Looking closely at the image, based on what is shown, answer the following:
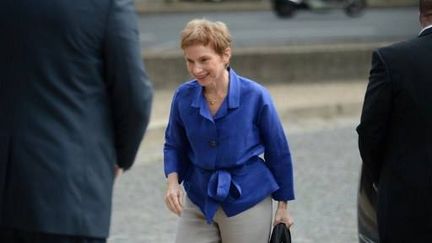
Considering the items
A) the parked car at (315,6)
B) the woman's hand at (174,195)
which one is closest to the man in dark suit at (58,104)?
the woman's hand at (174,195)

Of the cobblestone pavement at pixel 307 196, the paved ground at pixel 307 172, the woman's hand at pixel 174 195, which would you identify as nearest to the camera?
the woman's hand at pixel 174 195

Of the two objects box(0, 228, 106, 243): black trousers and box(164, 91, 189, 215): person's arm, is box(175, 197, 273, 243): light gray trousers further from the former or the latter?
box(0, 228, 106, 243): black trousers

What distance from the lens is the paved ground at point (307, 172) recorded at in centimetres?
762

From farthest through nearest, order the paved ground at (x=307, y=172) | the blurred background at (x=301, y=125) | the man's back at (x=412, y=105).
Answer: the blurred background at (x=301, y=125) → the paved ground at (x=307, y=172) → the man's back at (x=412, y=105)

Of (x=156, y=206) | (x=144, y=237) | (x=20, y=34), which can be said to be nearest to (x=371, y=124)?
(x=20, y=34)

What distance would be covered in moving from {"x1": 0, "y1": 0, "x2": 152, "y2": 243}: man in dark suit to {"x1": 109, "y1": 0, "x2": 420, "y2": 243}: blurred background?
3.79 metres

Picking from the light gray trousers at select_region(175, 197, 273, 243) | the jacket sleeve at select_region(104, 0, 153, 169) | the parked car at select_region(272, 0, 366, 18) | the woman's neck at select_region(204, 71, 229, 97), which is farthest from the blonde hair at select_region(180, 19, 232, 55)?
the parked car at select_region(272, 0, 366, 18)

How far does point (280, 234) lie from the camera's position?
4.34 m

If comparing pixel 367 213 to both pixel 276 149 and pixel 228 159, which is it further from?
pixel 228 159

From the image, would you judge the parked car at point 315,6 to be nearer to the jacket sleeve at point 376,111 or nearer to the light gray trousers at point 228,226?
the light gray trousers at point 228,226

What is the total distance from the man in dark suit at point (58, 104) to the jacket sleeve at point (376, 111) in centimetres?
90

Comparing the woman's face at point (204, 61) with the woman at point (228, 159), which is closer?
the woman's face at point (204, 61)

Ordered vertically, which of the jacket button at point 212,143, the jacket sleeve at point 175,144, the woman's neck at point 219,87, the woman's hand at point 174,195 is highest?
the woman's neck at point 219,87

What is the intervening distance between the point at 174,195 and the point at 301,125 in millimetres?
7870
